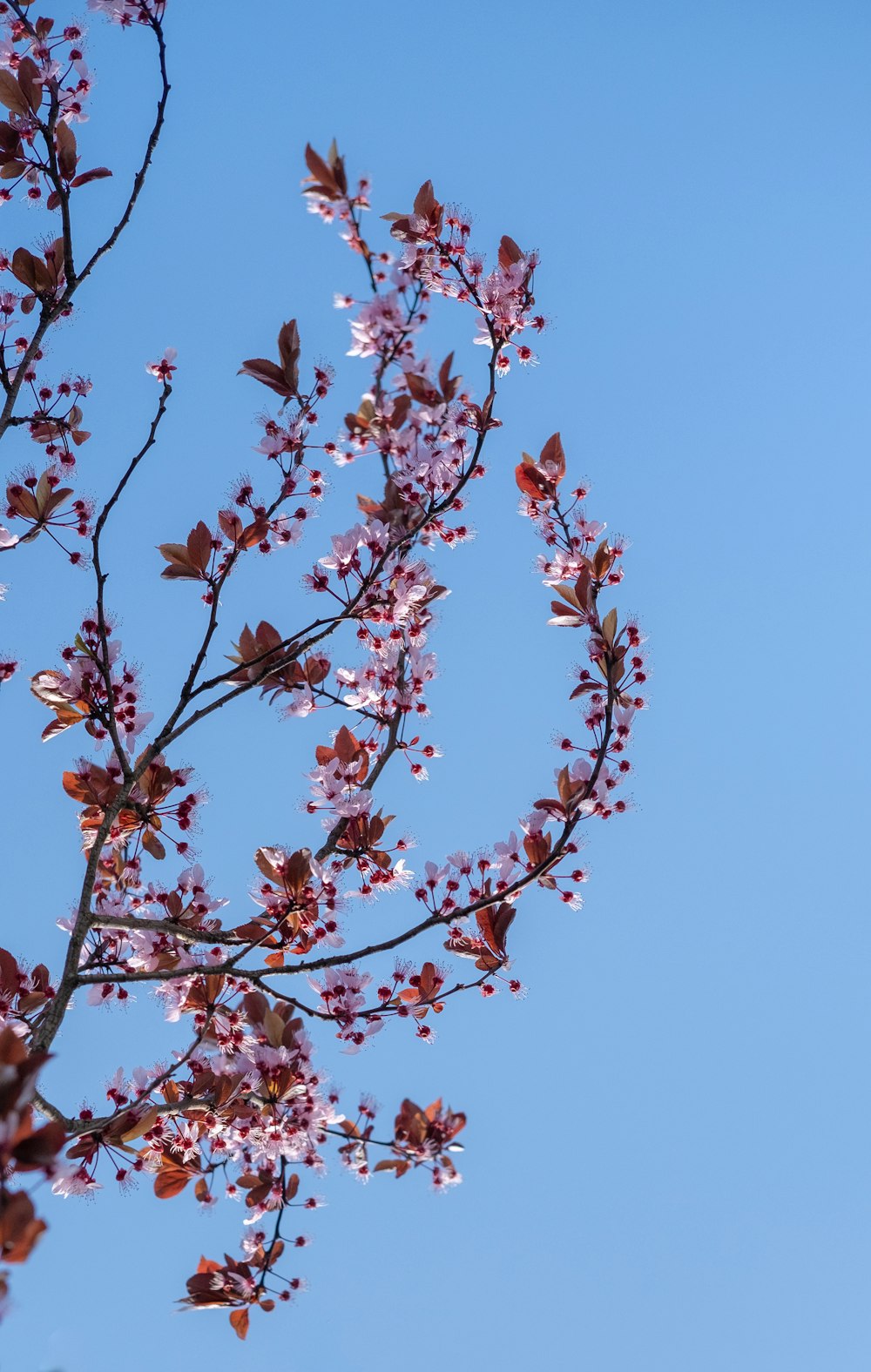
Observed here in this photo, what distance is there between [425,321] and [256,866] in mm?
1573

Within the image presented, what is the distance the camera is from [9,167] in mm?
3273

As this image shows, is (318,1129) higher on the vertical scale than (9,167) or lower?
lower

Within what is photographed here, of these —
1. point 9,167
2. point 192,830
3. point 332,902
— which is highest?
point 9,167

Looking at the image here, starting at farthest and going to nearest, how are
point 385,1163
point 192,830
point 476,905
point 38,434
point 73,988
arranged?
point 38,434
point 192,830
point 385,1163
point 476,905
point 73,988

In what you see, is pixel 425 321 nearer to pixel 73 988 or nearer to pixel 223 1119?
pixel 73 988

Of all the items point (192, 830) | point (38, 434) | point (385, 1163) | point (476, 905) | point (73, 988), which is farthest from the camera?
point (38, 434)

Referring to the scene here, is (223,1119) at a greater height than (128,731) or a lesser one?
lesser

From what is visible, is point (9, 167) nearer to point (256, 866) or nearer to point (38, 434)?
point (38, 434)

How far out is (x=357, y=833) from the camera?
3115 mm

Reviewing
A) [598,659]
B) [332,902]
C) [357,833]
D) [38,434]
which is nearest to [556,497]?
[598,659]

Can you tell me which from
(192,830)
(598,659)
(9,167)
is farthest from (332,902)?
(9,167)

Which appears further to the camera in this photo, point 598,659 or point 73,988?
point 598,659

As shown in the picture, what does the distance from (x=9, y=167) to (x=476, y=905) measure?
2.66 meters

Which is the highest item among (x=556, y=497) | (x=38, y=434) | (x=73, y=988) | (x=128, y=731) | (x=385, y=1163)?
(x=38, y=434)
